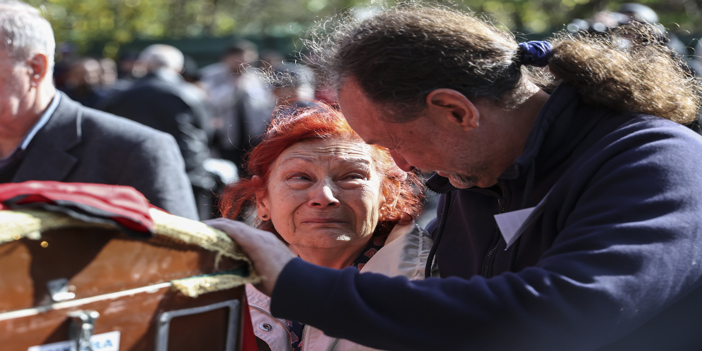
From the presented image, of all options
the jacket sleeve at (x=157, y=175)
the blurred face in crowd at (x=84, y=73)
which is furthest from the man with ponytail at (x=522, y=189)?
the blurred face in crowd at (x=84, y=73)

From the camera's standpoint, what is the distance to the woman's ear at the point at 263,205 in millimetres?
2520

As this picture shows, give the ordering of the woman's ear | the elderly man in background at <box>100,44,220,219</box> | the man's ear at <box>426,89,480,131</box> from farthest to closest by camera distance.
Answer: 1. the elderly man in background at <box>100,44,220,219</box>
2. the woman's ear
3. the man's ear at <box>426,89,480,131</box>

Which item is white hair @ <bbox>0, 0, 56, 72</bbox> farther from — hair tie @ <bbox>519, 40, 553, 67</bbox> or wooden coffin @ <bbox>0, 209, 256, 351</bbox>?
hair tie @ <bbox>519, 40, 553, 67</bbox>

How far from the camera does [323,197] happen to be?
226 cm

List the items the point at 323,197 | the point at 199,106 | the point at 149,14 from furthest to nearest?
the point at 149,14 < the point at 199,106 < the point at 323,197

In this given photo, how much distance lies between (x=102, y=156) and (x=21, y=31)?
593 millimetres

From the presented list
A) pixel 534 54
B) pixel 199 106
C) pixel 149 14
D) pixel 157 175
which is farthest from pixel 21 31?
pixel 149 14

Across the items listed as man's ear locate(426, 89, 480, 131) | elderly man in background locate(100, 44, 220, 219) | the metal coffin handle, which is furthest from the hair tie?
elderly man in background locate(100, 44, 220, 219)

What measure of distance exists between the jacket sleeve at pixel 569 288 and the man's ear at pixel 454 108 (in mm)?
395

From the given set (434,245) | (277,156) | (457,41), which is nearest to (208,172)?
(277,156)

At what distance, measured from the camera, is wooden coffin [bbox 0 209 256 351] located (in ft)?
3.95

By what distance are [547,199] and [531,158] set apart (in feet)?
0.38

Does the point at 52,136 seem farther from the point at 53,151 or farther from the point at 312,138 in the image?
the point at 312,138

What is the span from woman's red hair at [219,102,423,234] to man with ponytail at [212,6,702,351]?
25 centimetres
